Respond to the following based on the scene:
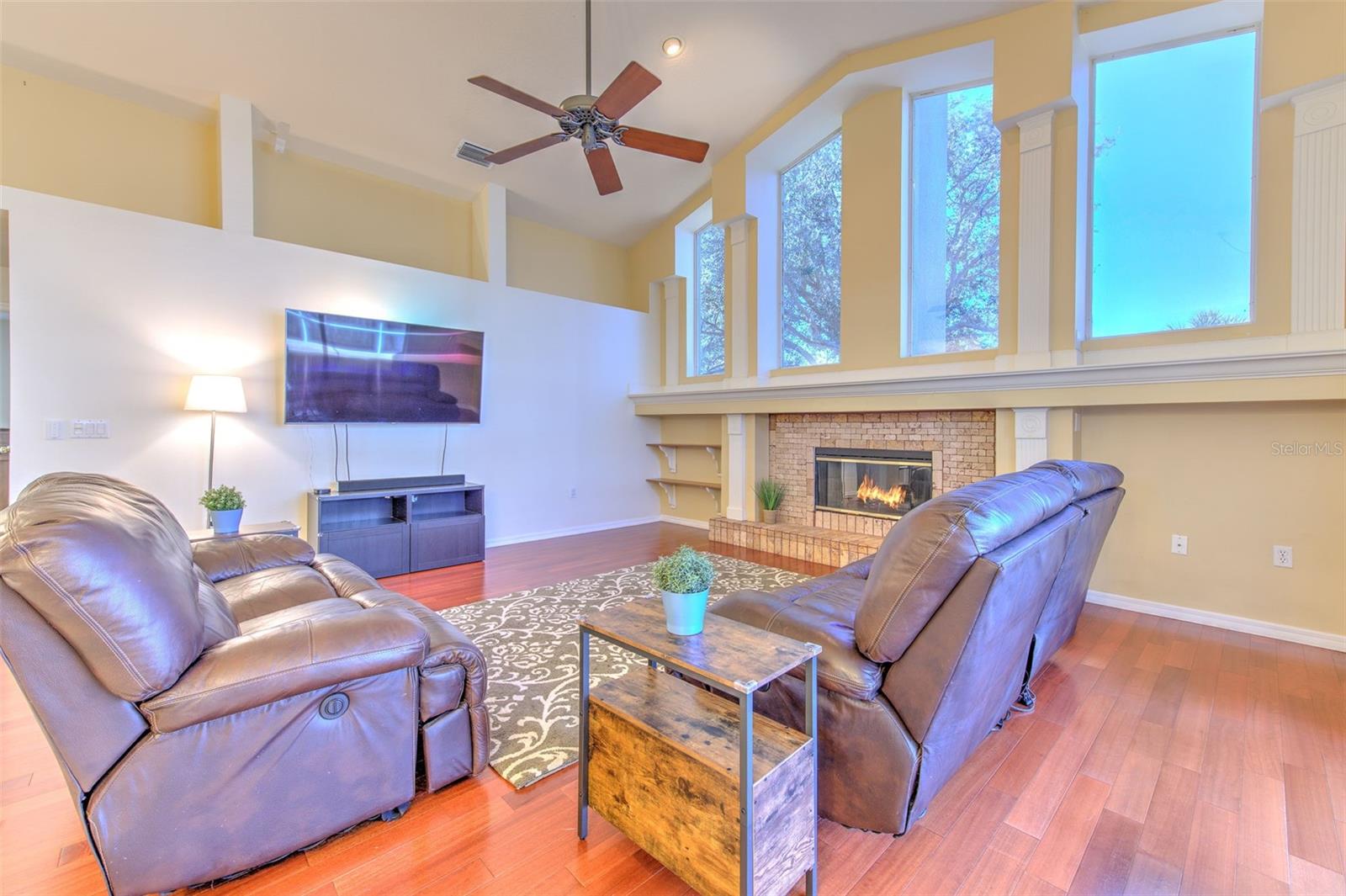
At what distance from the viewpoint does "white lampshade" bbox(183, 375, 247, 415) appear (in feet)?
11.3

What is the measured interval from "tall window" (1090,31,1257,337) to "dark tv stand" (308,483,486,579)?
4.94m

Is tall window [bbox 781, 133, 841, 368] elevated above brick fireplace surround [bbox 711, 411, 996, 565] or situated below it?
above

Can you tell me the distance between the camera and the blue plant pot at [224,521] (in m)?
3.22

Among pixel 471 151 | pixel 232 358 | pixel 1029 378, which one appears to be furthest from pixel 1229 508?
pixel 232 358

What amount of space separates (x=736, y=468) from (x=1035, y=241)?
3.09m

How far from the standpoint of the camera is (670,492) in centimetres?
682

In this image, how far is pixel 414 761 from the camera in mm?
1586

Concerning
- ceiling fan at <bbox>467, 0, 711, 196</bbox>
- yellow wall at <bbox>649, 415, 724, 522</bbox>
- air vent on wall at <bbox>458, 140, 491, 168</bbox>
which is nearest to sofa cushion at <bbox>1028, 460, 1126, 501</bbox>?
ceiling fan at <bbox>467, 0, 711, 196</bbox>

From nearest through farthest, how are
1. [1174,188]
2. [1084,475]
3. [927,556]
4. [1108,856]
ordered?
1. [927,556]
2. [1108,856]
3. [1084,475]
4. [1174,188]

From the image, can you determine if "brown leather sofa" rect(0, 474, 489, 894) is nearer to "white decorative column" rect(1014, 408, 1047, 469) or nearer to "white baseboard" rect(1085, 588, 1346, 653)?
"white decorative column" rect(1014, 408, 1047, 469)

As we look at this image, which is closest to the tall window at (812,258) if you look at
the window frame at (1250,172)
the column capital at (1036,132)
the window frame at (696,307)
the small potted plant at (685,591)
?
the window frame at (696,307)

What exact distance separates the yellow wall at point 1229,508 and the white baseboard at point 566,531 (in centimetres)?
445

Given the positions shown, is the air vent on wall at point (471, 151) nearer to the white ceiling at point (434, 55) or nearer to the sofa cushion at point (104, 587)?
the white ceiling at point (434, 55)

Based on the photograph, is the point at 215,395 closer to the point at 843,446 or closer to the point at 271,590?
the point at 271,590
